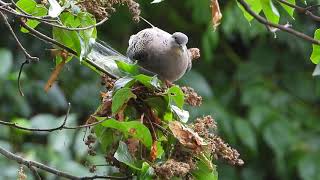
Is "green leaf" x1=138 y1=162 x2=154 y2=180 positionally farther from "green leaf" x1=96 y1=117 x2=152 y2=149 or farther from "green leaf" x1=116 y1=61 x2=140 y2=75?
"green leaf" x1=116 y1=61 x2=140 y2=75

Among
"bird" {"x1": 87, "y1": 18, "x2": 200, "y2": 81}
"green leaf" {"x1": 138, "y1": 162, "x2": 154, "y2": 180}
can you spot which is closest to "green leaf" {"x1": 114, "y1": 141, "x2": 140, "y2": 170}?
"green leaf" {"x1": 138, "y1": 162, "x2": 154, "y2": 180}

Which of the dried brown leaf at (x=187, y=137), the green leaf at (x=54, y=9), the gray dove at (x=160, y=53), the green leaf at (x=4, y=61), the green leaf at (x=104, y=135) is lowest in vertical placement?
the green leaf at (x=4, y=61)

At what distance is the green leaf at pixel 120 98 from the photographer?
178cm

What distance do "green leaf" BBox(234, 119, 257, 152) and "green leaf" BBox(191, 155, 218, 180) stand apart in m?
2.75

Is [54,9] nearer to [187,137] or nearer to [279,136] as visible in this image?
[187,137]

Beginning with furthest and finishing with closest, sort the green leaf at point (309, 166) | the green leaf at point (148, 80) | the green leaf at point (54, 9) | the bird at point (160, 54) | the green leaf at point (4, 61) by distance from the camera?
the green leaf at point (309, 166), the green leaf at point (4, 61), the bird at point (160, 54), the green leaf at point (148, 80), the green leaf at point (54, 9)

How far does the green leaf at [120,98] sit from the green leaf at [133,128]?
36 mm

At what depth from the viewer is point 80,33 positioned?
1.84 metres

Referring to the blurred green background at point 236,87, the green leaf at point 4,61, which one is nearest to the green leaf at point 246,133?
the blurred green background at point 236,87

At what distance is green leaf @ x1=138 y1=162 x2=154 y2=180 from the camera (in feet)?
5.63

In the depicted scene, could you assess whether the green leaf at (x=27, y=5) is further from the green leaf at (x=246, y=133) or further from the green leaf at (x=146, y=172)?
the green leaf at (x=246, y=133)

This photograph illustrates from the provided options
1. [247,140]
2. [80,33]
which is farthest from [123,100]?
[247,140]

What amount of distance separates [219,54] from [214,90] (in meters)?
0.31

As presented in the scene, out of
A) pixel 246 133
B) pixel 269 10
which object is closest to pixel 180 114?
pixel 269 10
